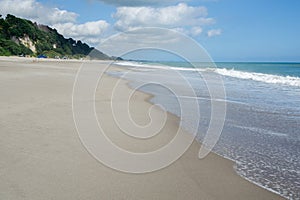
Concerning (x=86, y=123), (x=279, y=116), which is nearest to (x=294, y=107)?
(x=279, y=116)

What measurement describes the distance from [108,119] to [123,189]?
359 cm

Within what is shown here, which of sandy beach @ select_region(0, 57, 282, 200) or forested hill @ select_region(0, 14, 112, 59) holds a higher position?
forested hill @ select_region(0, 14, 112, 59)

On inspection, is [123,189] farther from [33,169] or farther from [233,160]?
[233,160]

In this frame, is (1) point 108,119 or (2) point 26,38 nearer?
(1) point 108,119

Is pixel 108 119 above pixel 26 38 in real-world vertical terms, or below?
below

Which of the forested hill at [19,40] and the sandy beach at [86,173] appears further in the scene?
the forested hill at [19,40]

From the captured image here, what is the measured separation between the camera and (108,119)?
6.68 meters

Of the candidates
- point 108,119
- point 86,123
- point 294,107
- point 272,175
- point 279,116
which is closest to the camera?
point 272,175

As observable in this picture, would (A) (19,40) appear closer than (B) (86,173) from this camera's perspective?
No

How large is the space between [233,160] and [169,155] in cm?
105

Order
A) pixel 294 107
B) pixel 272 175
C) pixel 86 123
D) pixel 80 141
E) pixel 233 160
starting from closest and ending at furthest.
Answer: pixel 272 175 → pixel 233 160 → pixel 80 141 → pixel 86 123 → pixel 294 107

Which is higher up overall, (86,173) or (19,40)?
(19,40)

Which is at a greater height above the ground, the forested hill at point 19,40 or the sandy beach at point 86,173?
the forested hill at point 19,40

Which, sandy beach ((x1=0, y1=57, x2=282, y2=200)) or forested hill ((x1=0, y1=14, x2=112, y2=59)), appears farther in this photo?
forested hill ((x1=0, y1=14, x2=112, y2=59))
